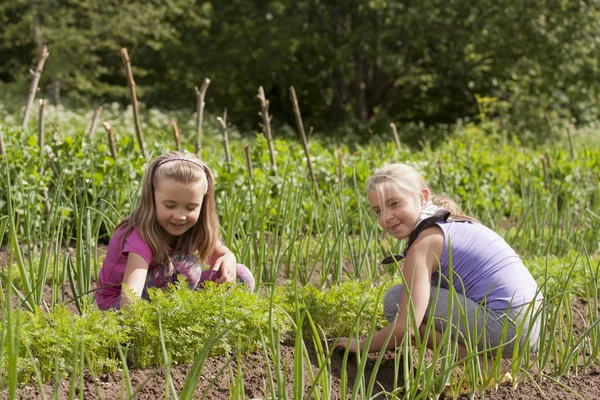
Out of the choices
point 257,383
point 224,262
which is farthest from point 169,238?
point 257,383

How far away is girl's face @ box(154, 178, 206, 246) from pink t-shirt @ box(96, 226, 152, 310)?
0.12 metres

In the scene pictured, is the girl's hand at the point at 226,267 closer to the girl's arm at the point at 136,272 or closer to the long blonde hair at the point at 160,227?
the long blonde hair at the point at 160,227

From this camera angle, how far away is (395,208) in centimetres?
289

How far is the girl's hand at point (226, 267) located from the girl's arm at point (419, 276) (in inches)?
20.3

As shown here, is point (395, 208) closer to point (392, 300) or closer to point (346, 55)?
point (392, 300)

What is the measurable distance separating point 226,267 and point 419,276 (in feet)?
2.59

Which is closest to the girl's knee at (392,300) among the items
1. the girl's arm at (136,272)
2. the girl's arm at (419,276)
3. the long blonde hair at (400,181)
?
the girl's arm at (419,276)

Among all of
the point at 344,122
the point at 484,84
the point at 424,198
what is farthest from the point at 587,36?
the point at 424,198

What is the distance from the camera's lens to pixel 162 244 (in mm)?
2988

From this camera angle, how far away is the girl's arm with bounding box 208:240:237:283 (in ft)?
10.0

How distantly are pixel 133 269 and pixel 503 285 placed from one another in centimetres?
136

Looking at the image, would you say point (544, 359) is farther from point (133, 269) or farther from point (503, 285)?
point (133, 269)

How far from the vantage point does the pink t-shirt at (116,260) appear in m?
2.95

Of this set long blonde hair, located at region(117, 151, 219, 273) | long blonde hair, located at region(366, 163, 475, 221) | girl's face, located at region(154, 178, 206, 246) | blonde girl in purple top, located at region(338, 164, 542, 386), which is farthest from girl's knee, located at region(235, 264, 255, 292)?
long blonde hair, located at region(366, 163, 475, 221)
